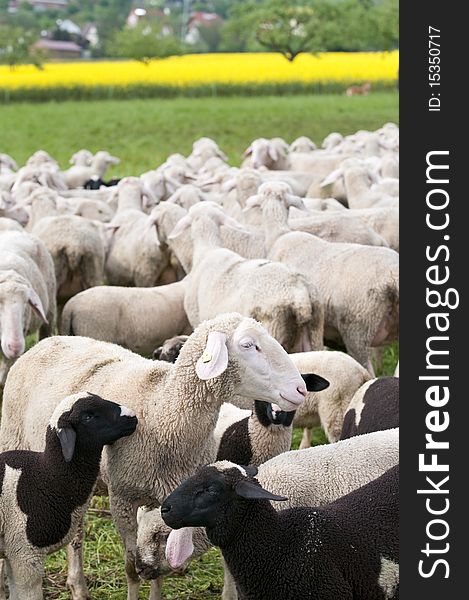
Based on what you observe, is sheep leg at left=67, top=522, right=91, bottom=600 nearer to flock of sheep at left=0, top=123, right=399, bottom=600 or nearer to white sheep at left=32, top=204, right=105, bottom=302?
flock of sheep at left=0, top=123, right=399, bottom=600

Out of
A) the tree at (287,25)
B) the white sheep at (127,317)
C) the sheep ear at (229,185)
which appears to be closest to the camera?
the white sheep at (127,317)

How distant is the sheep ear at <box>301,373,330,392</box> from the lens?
4609mm

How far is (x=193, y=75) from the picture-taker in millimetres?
37812

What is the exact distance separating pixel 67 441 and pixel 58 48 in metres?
42.0

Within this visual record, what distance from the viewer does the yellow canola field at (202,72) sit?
36.7 metres

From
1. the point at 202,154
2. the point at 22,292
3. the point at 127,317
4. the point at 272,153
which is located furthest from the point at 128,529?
the point at 202,154

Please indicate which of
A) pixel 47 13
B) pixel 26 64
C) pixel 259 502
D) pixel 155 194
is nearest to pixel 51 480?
pixel 259 502

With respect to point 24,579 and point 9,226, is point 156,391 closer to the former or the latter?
point 24,579

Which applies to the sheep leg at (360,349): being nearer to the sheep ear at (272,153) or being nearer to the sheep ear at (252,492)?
the sheep ear at (252,492)

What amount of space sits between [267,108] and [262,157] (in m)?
16.4

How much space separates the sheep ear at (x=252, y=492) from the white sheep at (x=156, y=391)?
590 mm

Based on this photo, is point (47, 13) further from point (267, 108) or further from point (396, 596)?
point (396, 596)

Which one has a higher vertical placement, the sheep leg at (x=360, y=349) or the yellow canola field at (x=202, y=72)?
the yellow canola field at (x=202, y=72)

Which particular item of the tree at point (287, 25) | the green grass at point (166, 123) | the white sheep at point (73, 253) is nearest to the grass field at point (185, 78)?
the green grass at point (166, 123)
